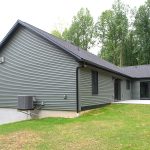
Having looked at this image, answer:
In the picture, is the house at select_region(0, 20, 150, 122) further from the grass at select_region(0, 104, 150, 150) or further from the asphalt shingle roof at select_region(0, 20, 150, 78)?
the grass at select_region(0, 104, 150, 150)

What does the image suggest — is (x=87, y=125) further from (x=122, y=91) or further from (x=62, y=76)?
(x=122, y=91)

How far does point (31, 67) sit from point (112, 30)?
2996 centimetres

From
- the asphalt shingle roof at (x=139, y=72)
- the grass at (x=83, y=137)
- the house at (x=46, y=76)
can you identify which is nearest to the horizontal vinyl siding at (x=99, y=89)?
the house at (x=46, y=76)

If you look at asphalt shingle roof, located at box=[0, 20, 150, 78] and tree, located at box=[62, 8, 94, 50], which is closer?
asphalt shingle roof, located at box=[0, 20, 150, 78]

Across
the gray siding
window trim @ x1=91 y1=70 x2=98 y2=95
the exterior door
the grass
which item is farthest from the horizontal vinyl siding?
the grass

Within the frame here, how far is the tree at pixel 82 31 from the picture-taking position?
147ft

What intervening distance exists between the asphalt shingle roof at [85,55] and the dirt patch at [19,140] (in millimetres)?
5348

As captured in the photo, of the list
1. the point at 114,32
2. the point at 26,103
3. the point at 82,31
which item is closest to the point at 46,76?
the point at 26,103

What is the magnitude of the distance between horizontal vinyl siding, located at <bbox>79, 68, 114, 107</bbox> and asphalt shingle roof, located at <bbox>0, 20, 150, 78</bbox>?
65 centimetres

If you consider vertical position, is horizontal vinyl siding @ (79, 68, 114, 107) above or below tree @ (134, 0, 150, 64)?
below

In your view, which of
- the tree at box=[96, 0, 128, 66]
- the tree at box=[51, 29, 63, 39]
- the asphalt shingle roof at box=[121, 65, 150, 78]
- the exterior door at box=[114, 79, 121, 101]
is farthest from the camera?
the tree at box=[51, 29, 63, 39]

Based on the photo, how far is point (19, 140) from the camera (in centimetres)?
827

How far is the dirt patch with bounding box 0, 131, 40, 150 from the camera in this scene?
7517 mm

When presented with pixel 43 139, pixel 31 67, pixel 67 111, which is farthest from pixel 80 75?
pixel 43 139
